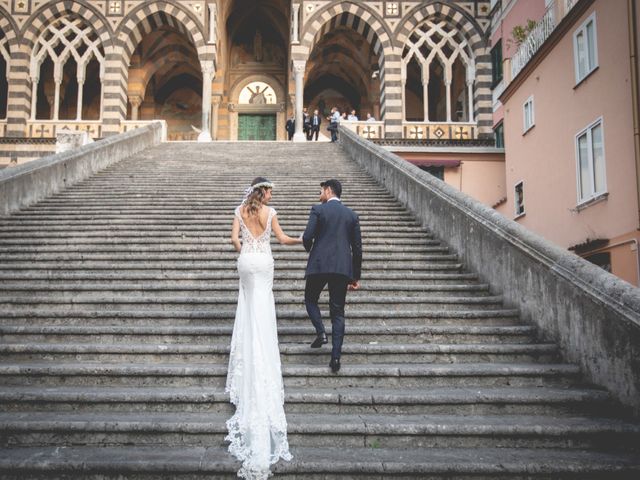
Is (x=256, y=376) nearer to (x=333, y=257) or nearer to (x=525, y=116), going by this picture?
(x=333, y=257)

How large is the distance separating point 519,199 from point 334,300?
12717 millimetres

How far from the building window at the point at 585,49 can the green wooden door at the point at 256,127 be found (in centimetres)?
1741

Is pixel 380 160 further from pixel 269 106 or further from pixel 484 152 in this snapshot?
pixel 269 106

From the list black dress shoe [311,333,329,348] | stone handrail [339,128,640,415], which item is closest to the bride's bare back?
black dress shoe [311,333,329,348]

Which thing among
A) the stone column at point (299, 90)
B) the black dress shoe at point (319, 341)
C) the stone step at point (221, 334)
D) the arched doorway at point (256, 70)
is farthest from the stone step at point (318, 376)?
the arched doorway at point (256, 70)

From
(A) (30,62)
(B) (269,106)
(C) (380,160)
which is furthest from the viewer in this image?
(B) (269,106)

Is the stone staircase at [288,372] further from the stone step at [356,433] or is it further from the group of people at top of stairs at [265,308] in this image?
the group of people at top of stairs at [265,308]

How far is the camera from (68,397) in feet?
14.6

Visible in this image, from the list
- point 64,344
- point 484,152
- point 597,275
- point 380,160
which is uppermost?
point 484,152

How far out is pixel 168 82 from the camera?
2934cm

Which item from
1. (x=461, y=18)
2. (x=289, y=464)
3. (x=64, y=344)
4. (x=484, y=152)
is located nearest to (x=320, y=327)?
(x=289, y=464)

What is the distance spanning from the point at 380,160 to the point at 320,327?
24.1ft

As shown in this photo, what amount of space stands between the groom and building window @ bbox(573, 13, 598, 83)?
9150mm

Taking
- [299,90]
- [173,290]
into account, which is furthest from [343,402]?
[299,90]
